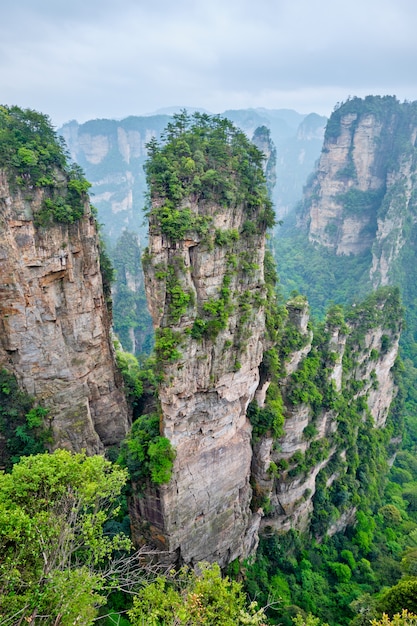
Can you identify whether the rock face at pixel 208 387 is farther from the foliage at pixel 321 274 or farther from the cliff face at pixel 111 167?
the cliff face at pixel 111 167

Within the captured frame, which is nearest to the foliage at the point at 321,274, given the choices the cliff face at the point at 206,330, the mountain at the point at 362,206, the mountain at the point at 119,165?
the mountain at the point at 362,206

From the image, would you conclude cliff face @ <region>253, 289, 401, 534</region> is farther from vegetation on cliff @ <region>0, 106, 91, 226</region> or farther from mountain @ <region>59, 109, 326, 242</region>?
mountain @ <region>59, 109, 326, 242</region>

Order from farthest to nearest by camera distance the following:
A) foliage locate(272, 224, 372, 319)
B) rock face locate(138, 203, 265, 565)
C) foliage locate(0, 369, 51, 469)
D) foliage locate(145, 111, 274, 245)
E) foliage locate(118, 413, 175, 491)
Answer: foliage locate(272, 224, 372, 319) → foliage locate(0, 369, 51, 469) → foliage locate(118, 413, 175, 491) → rock face locate(138, 203, 265, 565) → foliage locate(145, 111, 274, 245)

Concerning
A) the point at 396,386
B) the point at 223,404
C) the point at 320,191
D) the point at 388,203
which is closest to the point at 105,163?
the point at 320,191

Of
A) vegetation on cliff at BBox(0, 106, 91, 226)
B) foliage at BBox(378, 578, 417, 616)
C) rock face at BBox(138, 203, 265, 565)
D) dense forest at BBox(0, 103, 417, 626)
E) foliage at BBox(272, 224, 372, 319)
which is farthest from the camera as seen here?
foliage at BBox(272, 224, 372, 319)

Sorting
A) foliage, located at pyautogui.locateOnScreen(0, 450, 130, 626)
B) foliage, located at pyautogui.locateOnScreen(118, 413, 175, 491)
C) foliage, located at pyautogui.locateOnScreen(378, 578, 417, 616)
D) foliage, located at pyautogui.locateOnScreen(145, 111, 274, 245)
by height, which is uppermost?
foliage, located at pyautogui.locateOnScreen(145, 111, 274, 245)

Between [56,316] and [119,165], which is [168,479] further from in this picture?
[119,165]

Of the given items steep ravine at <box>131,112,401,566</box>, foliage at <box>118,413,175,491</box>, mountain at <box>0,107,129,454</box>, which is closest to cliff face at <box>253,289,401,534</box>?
steep ravine at <box>131,112,401,566</box>
